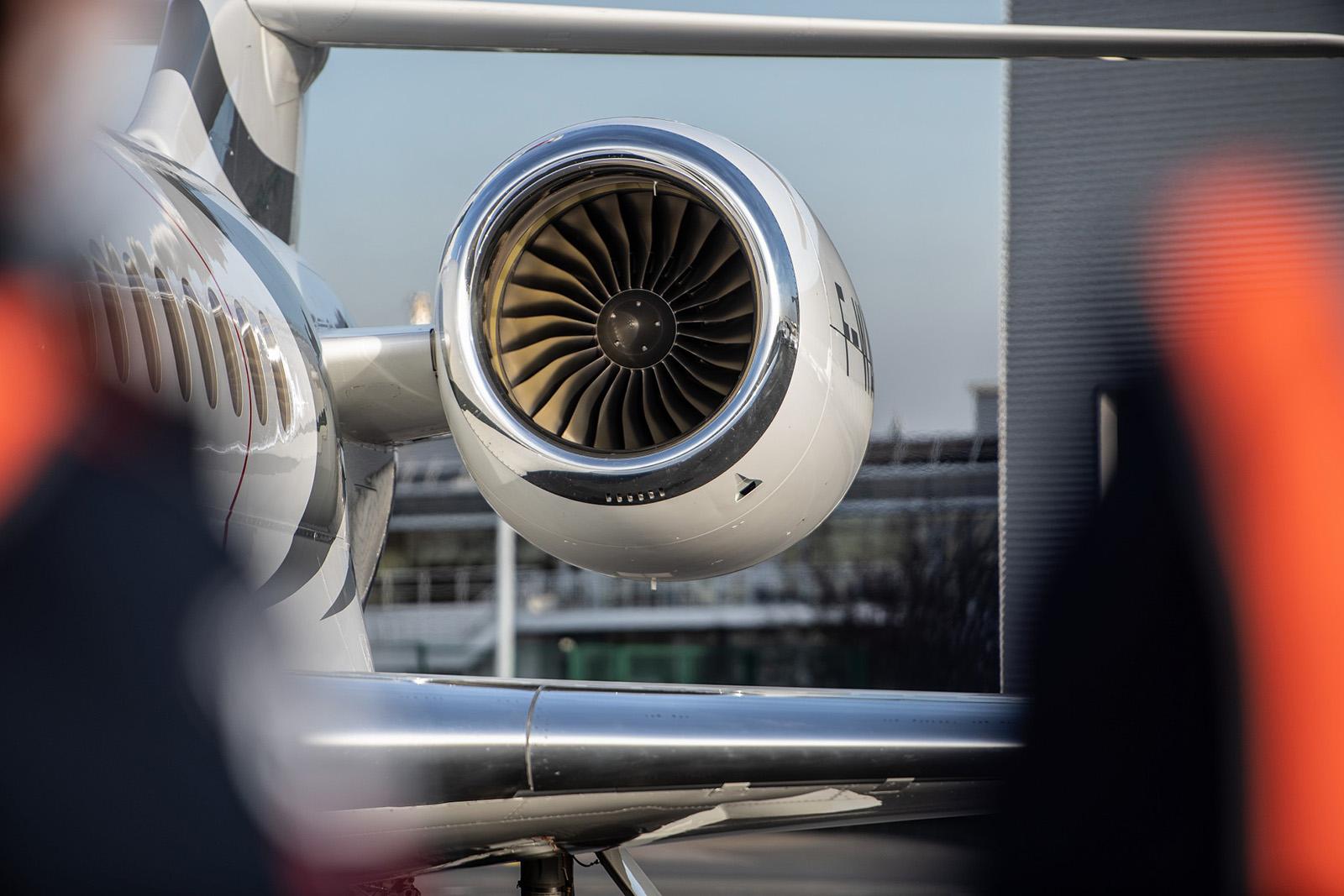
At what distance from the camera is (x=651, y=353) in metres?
4.92

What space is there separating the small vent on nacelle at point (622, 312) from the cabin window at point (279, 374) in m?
0.68

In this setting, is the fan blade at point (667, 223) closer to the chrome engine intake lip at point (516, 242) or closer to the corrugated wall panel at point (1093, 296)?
the chrome engine intake lip at point (516, 242)

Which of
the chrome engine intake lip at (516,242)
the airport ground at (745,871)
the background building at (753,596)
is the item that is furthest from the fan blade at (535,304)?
the background building at (753,596)

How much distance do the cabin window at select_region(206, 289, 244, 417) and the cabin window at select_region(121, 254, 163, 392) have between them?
602 millimetres

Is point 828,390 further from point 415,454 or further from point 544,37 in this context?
point 415,454

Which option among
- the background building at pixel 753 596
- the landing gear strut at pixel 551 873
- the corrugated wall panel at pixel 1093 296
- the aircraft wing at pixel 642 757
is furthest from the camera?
the background building at pixel 753 596

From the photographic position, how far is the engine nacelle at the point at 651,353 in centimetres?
441

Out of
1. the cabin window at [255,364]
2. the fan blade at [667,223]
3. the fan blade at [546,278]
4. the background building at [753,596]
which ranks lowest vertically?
the background building at [753,596]

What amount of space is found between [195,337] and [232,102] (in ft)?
8.19

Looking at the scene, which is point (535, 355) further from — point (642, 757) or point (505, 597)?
point (505, 597)

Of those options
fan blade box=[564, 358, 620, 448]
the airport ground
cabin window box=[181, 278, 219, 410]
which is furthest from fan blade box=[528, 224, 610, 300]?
the airport ground

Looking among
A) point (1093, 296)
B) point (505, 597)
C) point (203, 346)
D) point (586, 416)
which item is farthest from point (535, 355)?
point (505, 597)

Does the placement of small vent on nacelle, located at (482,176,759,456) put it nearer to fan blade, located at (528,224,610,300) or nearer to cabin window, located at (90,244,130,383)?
fan blade, located at (528,224,610,300)

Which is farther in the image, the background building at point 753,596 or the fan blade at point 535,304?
the background building at point 753,596
